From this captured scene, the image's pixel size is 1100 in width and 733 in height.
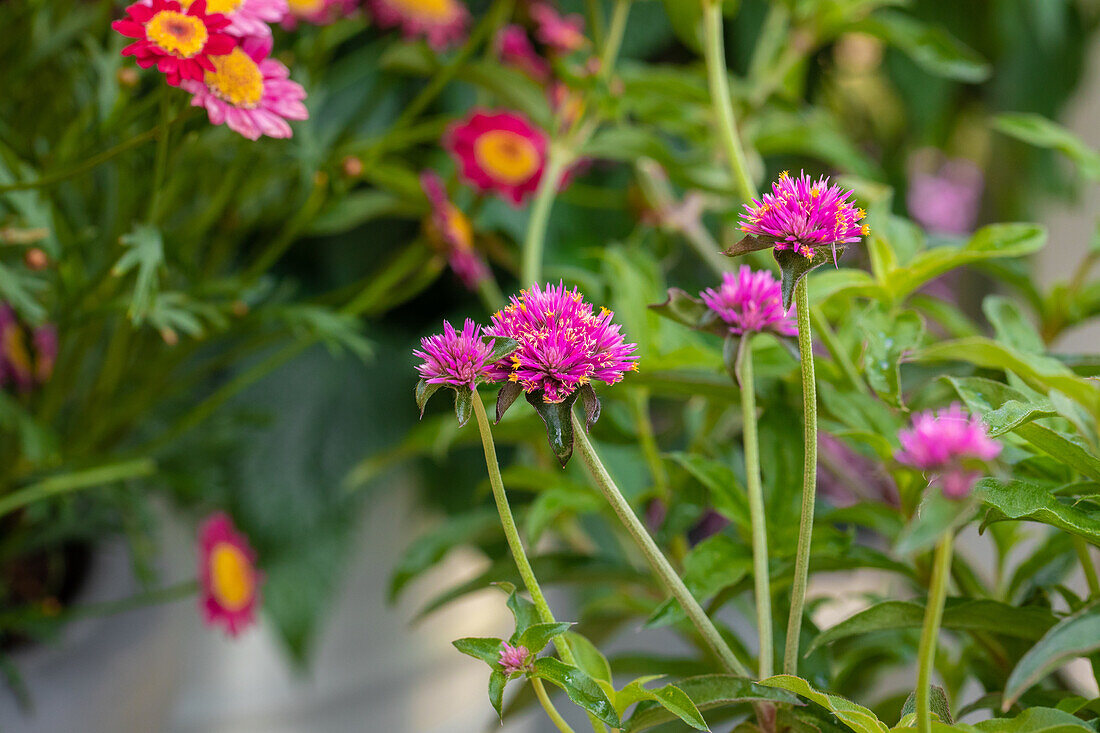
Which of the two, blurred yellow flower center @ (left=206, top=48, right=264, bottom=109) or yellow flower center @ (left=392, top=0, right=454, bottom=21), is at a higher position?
yellow flower center @ (left=392, top=0, right=454, bottom=21)

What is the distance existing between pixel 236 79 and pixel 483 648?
0.52ft

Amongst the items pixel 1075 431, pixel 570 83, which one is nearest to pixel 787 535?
pixel 1075 431

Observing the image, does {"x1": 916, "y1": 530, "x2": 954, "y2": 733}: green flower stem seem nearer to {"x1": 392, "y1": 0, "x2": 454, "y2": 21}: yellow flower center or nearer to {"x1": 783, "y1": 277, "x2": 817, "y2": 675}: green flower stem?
{"x1": 783, "y1": 277, "x2": 817, "y2": 675}: green flower stem

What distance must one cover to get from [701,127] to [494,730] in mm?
372

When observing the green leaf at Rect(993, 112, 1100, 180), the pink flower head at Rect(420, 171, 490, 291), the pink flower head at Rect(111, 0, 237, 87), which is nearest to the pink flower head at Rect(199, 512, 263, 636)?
the pink flower head at Rect(420, 171, 490, 291)

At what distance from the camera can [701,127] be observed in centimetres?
42

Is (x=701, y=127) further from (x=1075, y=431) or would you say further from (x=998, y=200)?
(x=998, y=200)

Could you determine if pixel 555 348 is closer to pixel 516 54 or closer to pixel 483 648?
pixel 483 648

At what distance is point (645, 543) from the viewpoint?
0.58 ft

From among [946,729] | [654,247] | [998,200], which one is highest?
[998,200]

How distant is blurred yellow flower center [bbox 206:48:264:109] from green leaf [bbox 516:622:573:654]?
0.15m

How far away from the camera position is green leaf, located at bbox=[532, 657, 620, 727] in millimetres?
170

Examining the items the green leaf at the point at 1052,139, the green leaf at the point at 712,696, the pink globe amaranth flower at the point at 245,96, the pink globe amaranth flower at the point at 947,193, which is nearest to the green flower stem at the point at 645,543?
the green leaf at the point at 712,696

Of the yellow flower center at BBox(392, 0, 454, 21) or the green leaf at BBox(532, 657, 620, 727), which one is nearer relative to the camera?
the green leaf at BBox(532, 657, 620, 727)
